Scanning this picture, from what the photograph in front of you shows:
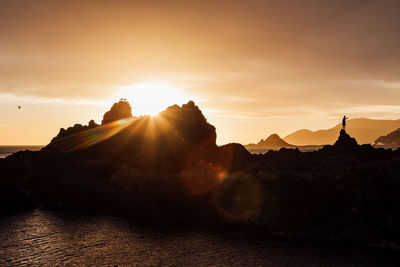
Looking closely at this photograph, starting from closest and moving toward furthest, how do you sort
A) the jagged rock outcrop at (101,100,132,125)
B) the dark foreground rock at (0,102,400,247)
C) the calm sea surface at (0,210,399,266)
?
1. the calm sea surface at (0,210,399,266)
2. the dark foreground rock at (0,102,400,247)
3. the jagged rock outcrop at (101,100,132,125)

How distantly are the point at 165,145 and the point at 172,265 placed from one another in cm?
5958

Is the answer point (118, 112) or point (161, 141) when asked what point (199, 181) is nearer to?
point (161, 141)

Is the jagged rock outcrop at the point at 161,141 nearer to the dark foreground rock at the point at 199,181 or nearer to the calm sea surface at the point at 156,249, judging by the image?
the dark foreground rock at the point at 199,181

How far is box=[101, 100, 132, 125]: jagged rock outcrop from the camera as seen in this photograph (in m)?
130

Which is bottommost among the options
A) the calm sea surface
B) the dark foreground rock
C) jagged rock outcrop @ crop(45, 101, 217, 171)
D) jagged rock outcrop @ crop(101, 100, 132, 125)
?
the calm sea surface

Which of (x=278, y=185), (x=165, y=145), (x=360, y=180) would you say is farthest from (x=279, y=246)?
(x=165, y=145)

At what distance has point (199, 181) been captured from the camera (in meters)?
73.5

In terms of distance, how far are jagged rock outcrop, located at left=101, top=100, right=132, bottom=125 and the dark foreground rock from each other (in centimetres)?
309

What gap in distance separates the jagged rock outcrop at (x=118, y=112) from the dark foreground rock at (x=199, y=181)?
3.09 metres

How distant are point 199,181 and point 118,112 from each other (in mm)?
70378

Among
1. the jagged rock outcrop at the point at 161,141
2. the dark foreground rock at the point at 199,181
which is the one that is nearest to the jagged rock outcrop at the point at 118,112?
the dark foreground rock at the point at 199,181

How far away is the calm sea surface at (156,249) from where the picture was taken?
4280 centimetres

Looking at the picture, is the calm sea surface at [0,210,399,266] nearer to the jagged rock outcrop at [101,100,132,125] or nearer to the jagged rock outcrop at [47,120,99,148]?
the jagged rock outcrop at [47,120,99,148]

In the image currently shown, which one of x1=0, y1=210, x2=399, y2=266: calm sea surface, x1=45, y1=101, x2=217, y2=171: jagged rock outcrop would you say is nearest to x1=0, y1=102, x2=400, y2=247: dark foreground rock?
x1=45, y1=101, x2=217, y2=171: jagged rock outcrop
